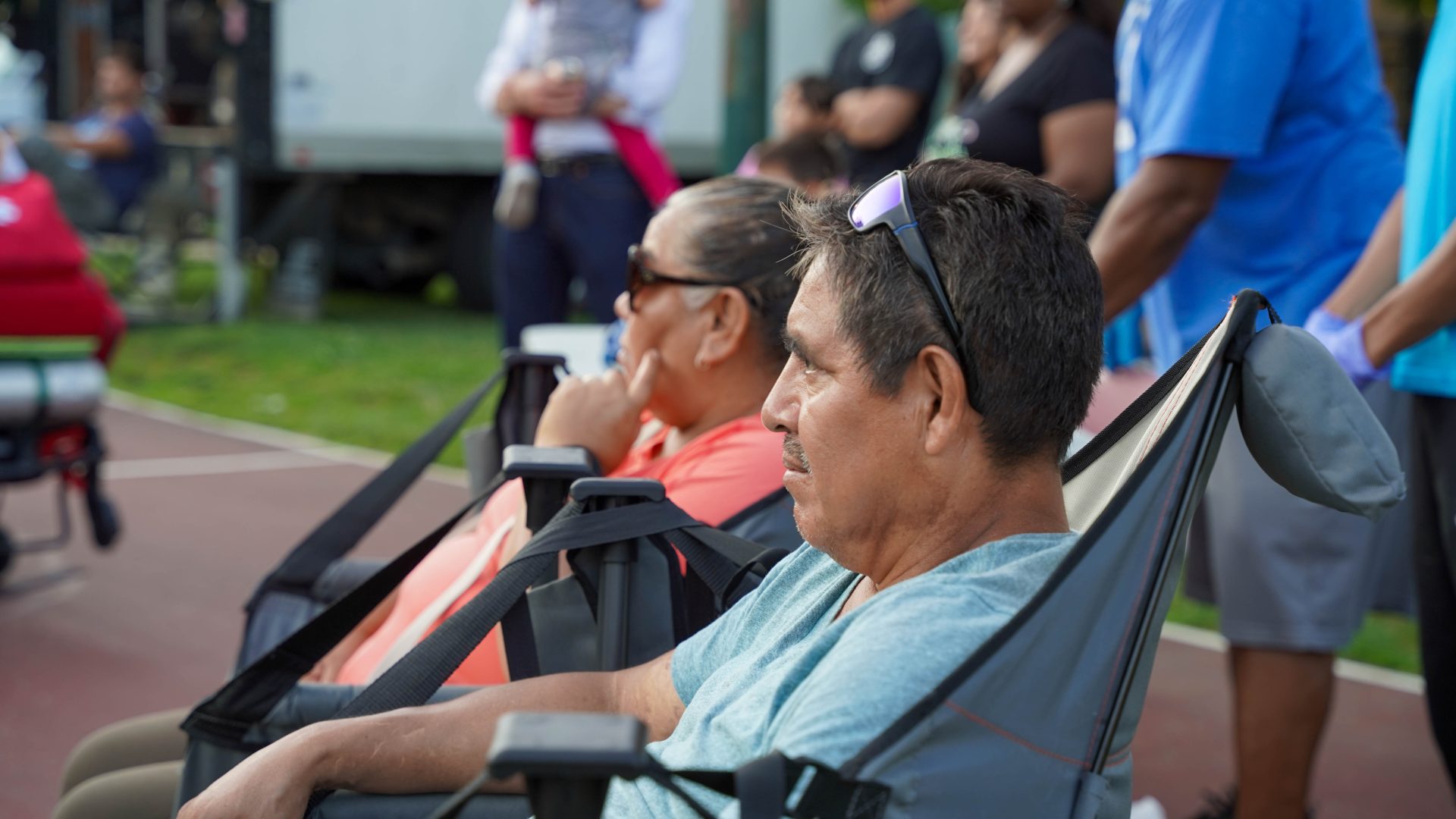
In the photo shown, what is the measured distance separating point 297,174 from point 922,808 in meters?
11.2

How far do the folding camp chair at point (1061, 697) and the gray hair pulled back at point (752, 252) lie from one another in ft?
3.50

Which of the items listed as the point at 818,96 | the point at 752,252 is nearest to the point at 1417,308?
the point at 752,252

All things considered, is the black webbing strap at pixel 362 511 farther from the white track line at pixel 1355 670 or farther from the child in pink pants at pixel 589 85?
the child in pink pants at pixel 589 85

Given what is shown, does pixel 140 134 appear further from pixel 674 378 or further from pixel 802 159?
pixel 674 378

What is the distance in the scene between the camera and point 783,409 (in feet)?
5.26

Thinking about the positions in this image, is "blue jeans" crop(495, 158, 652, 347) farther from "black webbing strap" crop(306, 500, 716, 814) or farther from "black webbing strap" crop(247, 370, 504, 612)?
"black webbing strap" crop(306, 500, 716, 814)

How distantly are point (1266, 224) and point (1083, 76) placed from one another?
3.22 ft

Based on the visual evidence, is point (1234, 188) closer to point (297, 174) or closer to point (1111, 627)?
point (1111, 627)

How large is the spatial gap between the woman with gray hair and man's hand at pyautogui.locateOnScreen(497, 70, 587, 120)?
2.45m

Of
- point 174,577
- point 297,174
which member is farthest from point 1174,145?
point 297,174

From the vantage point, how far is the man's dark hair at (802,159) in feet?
16.9

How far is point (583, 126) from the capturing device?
5105mm

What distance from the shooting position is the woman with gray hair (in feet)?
7.99

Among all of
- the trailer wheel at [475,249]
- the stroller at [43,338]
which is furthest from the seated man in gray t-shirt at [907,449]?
A: the trailer wheel at [475,249]
